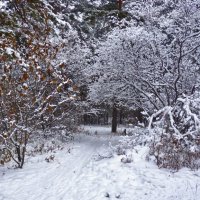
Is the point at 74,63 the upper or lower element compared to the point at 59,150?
upper

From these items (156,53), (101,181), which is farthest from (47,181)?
(156,53)

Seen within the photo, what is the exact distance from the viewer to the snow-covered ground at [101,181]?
6.90m

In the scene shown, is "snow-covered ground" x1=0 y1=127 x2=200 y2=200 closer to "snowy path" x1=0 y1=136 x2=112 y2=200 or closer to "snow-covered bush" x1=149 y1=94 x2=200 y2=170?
"snowy path" x1=0 y1=136 x2=112 y2=200

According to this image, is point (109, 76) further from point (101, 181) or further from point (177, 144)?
point (101, 181)

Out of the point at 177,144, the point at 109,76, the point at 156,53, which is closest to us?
the point at 177,144

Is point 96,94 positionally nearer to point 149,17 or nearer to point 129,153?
point 149,17

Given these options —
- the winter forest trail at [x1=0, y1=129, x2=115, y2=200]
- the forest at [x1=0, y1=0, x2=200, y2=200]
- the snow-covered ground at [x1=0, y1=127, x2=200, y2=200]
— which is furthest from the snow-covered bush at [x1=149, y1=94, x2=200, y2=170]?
the winter forest trail at [x1=0, y1=129, x2=115, y2=200]

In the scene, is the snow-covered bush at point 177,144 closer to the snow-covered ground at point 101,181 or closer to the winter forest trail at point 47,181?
the snow-covered ground at point 101,181

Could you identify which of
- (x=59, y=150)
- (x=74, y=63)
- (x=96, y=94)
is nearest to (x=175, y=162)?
(x=59, y=150)

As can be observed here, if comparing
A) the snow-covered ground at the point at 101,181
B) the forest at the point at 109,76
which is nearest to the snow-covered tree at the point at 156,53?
the forest at the point at 109,76

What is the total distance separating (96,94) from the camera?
18078 millimetres

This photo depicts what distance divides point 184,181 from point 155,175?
31.8 inches

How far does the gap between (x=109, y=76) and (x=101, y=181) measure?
31.1 feet

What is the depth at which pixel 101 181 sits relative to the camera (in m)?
7.94
